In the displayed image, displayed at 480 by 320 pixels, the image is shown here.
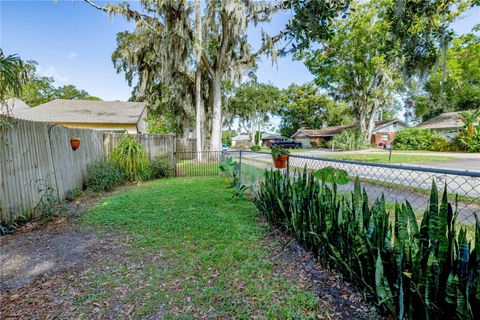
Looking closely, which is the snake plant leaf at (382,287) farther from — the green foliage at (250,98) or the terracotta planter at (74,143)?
the green foliage at (250,98)

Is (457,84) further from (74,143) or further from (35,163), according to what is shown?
(35,163)

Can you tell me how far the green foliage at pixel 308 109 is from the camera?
34781 mm

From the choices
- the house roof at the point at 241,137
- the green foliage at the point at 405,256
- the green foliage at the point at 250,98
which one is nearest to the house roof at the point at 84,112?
the green foliage at the point at 250,98

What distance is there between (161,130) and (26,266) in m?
13.6

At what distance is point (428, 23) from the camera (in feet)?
10.7

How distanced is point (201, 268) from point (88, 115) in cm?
1386

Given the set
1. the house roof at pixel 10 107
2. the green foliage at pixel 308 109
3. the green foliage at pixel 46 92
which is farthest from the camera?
the green foliage at pixel 308 109

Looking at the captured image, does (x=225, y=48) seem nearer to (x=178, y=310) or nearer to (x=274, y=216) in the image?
(x=274, y=216)

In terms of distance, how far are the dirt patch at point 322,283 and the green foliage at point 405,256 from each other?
10 cm

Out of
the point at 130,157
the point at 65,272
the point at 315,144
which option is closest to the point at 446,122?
the point at 315,144

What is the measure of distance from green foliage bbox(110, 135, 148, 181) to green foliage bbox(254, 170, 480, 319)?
252 inches

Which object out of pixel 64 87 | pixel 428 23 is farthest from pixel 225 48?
pixel 64 87

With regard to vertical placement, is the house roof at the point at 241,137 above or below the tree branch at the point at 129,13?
below

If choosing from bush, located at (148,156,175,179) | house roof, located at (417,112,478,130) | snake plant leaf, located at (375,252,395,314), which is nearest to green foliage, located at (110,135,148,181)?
bush, located at (148,156,175,179)
